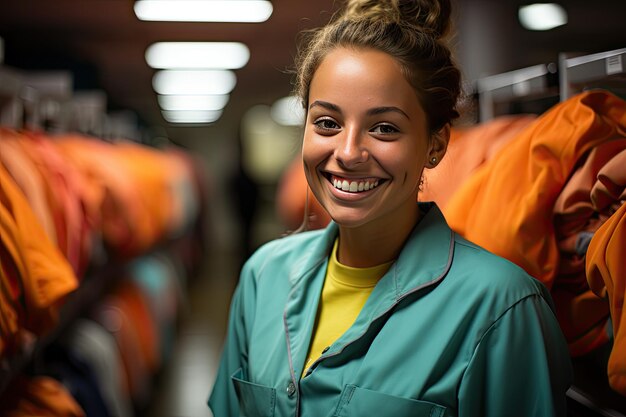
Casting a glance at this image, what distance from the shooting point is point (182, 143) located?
692 inches

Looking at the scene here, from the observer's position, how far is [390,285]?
1557mm

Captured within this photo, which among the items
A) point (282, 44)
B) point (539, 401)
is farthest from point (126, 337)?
point (282, 44)

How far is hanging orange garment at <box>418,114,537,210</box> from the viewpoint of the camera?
2.29 meters

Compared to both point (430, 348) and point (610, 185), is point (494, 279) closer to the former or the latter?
point (430, 348)

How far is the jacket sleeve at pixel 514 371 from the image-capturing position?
54.6 inches

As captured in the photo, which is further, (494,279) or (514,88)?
(514,88)

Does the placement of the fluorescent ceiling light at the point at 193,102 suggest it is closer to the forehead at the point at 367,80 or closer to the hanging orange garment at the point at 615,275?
the forehead at the point at 367,80

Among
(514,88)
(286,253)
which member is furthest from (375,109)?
(514,88)

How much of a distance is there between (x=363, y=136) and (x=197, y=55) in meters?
6.40

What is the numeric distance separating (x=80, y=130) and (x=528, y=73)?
3.29 m

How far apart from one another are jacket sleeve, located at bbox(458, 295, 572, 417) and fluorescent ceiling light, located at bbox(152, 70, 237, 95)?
774 cm

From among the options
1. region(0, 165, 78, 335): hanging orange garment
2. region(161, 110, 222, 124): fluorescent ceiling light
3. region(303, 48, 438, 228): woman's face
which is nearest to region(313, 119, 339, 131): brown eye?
region(303, 48, 438, 228): woman's face

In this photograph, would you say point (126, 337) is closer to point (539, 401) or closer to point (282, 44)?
point (539, 401)

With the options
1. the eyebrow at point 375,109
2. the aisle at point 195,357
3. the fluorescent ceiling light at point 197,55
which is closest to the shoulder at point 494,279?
the eyebrow at point 375,109
